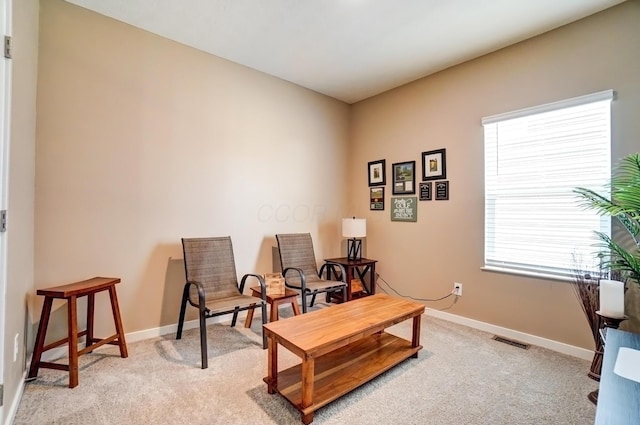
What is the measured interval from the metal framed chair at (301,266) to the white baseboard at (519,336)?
116 cm

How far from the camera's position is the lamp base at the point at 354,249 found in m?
4.07

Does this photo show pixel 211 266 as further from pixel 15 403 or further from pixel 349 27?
pixel 349 27

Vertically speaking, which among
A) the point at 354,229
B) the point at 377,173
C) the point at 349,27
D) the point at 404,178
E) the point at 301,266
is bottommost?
the point at 301,266

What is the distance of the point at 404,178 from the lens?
3.78m

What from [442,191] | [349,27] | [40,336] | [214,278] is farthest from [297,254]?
[349,27]

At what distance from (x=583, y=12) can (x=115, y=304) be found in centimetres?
439

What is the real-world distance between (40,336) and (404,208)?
3.55m

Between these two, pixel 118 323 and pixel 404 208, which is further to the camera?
pixel 404 208

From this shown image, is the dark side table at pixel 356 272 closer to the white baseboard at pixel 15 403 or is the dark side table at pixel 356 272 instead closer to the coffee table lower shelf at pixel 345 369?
the coffee table lower shelf at pixel 345 369

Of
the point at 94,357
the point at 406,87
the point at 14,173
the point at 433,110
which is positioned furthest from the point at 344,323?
the point at 406,87

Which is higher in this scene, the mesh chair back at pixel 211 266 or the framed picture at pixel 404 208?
the framed picture at pixel 404 208

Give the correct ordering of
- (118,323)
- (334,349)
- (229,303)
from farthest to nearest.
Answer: (229,303), (118,323), (334,349)

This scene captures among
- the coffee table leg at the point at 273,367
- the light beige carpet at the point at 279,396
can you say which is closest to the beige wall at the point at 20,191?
the light beige carpet at the point at 279,396

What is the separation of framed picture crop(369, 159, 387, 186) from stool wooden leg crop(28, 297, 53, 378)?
348 centimetres
